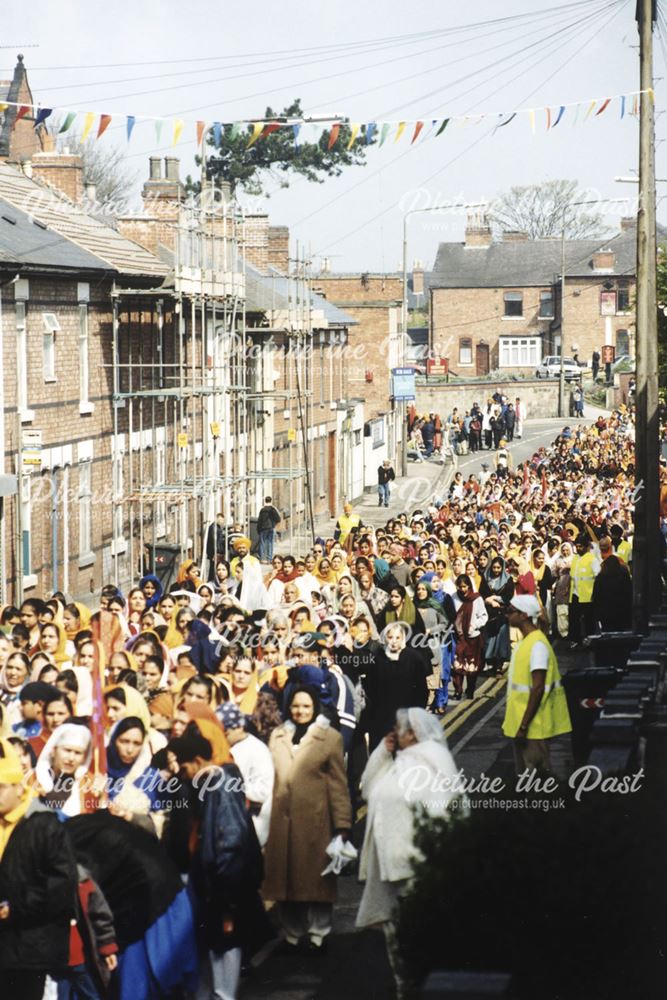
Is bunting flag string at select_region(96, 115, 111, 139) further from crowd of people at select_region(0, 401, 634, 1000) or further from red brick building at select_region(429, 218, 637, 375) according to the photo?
red brick building at select_region(429, 218, 637, 375)

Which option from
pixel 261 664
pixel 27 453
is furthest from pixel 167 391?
pixel 261 664

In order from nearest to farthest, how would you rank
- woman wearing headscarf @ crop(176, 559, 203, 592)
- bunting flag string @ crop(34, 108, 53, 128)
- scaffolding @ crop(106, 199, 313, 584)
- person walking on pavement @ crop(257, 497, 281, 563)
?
1. bunting flag string @ crop(34, 108, 53, 128)
2. woman wearing headscarf @ crop(176, 559, 203, 592)
3. scaffolding @ crop(106, 199, 313, 584)
4. person walking on pavement @ crop(257, 497, 281, 563)

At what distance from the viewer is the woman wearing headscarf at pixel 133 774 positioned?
8734 mm

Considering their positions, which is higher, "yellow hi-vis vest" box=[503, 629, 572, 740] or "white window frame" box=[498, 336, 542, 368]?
"white window frame" box=[498, 336, 542, 368]

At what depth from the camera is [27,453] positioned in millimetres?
20047

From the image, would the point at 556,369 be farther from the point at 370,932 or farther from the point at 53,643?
the point at 370,932

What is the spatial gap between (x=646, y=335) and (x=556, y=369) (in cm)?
6339

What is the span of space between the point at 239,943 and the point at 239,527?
69.6 feet

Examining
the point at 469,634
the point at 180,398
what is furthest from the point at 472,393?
the point at 469,634

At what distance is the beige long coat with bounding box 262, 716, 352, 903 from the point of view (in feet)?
31.9

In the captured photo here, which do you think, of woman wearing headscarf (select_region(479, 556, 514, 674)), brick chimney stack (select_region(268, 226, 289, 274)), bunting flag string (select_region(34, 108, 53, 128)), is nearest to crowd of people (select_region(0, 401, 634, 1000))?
woman wearing headscarf (select_region(479, 556, 514, 674))

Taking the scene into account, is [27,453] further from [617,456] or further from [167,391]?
[617,456]

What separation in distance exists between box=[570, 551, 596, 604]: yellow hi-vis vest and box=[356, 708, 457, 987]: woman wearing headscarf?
13649mm

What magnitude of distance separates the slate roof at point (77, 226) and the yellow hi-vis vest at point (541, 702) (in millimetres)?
17451
